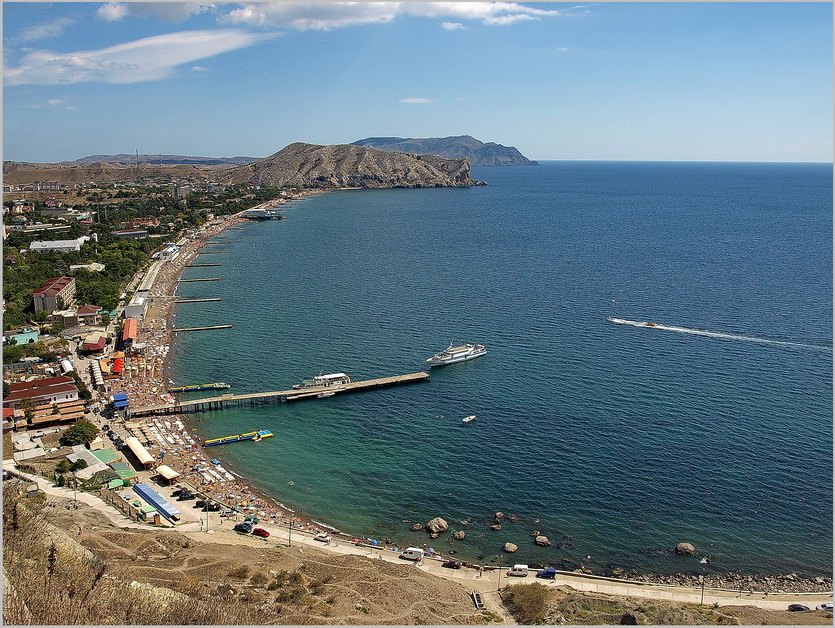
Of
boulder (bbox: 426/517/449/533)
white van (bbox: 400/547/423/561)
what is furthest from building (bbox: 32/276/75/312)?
white van (bbox: 400/547/423/561)

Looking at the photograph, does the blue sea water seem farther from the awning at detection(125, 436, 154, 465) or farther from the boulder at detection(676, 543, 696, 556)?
the awning at detection(125, 436, 154, 465)

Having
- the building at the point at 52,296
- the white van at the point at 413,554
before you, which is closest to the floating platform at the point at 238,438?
the white van at the point at 413,554

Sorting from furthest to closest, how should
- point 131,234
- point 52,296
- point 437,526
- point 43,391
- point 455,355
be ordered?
1. point 131,234
2. point 52,296
3. point 455,355
4. point 43,391
5. point 437,526

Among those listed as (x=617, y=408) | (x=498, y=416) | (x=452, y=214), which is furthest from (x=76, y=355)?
(x=452, y=214)

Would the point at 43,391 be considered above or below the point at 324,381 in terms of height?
above

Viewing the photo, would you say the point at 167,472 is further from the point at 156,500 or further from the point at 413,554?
the point at 413,554

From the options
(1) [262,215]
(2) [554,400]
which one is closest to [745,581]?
(2) [554,400]
